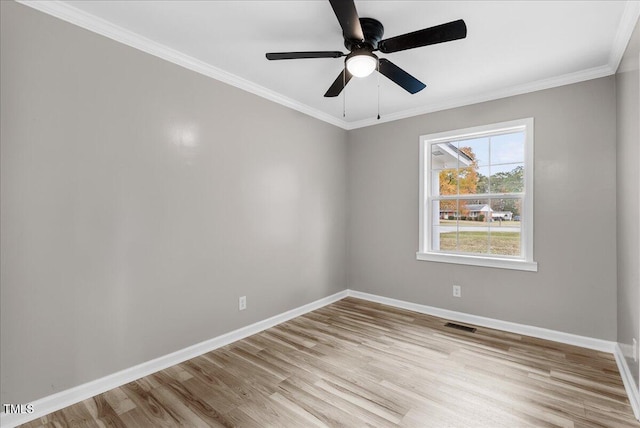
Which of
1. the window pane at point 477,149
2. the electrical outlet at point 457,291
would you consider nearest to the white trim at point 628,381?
the electrical outlet at point 457,291

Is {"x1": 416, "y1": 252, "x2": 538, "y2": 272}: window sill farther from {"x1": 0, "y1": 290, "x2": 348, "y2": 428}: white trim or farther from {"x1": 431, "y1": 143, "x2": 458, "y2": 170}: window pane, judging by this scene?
{"x1": 0, "y1": 290, "x2": 348, "y2": 428}: white trim

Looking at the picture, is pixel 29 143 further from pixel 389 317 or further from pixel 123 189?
pixel 389 317

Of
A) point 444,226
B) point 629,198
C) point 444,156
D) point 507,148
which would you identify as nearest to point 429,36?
point 629,198

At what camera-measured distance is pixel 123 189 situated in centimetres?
227

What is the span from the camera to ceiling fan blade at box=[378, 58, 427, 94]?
2201 millimetres

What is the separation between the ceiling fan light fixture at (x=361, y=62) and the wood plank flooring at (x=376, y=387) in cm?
225

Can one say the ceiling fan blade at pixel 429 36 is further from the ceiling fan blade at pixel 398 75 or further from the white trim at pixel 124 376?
the white trim at pixel 124 376

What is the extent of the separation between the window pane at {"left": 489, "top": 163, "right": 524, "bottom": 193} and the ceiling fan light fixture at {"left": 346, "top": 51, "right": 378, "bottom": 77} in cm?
216

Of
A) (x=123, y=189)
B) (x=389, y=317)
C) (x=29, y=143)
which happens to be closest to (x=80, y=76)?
(x=29, y=143)

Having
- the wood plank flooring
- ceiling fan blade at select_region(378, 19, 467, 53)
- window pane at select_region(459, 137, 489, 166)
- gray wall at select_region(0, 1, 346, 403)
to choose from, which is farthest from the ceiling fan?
the wood plank flooring

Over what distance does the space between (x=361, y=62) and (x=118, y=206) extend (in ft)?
6.61

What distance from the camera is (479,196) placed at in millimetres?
3494

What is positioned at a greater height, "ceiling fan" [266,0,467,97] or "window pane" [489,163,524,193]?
"ceiling fan" [266,0,467,97]

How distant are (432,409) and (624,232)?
6.70ft
